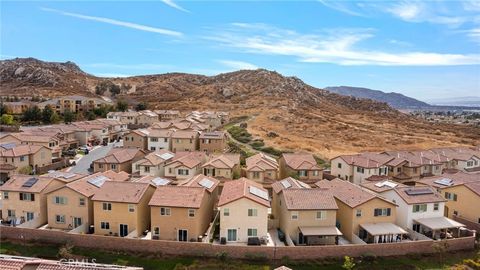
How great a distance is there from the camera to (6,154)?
175ft

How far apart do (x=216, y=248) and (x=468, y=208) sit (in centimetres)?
2679

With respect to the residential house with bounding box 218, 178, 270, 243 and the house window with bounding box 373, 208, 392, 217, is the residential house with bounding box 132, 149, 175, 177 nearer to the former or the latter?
the residential house with bounding box 218, 178, 270, 243

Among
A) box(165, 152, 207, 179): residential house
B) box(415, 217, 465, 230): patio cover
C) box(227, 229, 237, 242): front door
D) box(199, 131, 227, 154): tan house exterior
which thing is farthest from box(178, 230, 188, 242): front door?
box(199, 131, 227, 154): tan house exterior

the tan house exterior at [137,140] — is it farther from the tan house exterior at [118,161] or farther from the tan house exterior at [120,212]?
the tan house exterior at [120,212]

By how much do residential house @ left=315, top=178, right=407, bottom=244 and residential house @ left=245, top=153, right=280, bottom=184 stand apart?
14669 millimetres

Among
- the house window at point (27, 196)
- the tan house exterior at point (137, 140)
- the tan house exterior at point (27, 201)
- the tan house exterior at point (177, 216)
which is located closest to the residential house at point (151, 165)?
the tan house exterior at point (27, 201)

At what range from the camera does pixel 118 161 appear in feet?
177

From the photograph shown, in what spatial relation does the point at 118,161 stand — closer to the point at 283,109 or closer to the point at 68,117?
the point at 68,117

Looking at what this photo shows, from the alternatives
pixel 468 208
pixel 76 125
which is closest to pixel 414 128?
pixel 468 208

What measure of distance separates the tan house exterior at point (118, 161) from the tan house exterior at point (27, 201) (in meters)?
15.7

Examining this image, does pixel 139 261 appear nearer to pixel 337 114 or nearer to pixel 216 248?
pixel 216 248

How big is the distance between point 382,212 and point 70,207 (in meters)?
29.0

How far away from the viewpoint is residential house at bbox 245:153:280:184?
4919cm

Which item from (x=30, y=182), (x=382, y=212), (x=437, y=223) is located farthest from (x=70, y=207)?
(x=437, y=223)
